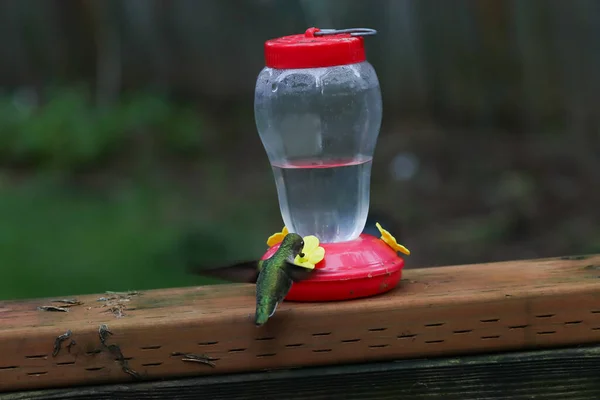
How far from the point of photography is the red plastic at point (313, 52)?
65.5 inches

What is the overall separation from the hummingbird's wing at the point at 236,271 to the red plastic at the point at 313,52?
39 cm

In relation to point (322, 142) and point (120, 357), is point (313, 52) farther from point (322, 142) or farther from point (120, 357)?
point (120, 357)

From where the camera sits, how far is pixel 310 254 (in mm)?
1680

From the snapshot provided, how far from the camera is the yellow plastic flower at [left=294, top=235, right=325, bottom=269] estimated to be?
1.65 m

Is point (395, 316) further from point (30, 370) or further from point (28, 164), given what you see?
point (28, 164)

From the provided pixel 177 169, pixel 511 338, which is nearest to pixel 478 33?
pixel 177 169

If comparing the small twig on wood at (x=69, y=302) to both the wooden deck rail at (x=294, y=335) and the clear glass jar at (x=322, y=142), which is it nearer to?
the wooden deck rail at (x=294, y=335)

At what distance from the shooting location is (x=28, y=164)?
22.2 ft

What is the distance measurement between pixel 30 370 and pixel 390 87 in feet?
16.9

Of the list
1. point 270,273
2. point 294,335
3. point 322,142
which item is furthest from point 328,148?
point 294,335

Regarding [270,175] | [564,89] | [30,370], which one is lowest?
[270,175]

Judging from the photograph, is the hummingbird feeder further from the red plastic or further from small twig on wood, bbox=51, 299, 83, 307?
small twig on wood, bbox=51, 299, 83, 307

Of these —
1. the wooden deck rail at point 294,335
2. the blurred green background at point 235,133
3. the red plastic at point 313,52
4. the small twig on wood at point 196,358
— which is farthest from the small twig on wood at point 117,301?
the blurred green background at point 235,133

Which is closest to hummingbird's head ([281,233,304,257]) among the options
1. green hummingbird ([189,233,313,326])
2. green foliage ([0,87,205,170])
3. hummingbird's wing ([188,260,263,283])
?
green hummingbird ([189,233,313,326])
